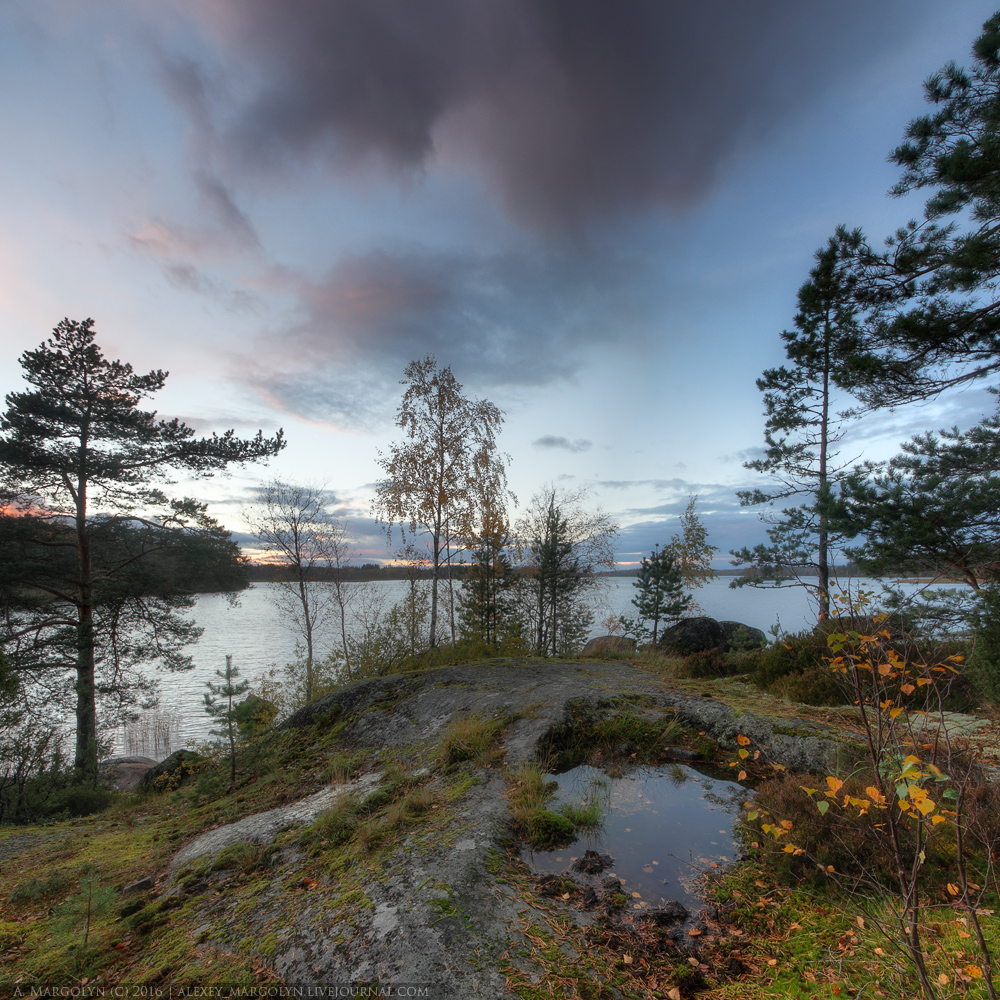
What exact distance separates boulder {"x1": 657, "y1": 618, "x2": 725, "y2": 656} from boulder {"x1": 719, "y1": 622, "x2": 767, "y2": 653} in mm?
251

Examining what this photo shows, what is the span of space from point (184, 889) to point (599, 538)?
64.0 ft

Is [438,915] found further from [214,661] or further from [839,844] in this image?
[214,661]

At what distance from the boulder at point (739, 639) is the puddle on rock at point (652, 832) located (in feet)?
23.3

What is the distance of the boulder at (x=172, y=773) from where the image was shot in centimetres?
847

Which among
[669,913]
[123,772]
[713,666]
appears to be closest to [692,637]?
[713,666]

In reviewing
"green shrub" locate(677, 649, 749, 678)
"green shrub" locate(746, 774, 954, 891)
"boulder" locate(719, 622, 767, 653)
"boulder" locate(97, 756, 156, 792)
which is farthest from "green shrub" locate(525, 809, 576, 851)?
"boulder" locate(97, 756, 156, 792)

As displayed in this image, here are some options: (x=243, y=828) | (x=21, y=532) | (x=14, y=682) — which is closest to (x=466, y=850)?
(x=243, y=828)

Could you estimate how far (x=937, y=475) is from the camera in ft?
24.1

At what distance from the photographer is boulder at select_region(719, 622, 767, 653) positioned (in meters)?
11.0

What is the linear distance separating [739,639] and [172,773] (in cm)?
1342

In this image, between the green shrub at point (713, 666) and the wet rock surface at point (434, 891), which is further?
the green shrub at point (713, 666)

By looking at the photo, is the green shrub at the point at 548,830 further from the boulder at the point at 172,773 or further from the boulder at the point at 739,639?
the boulder at the point at 739,639

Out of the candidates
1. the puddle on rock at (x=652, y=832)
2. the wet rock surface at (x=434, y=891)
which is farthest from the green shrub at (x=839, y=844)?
the wet rock surface at (x=434, y=891)

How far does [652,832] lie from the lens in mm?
3510
